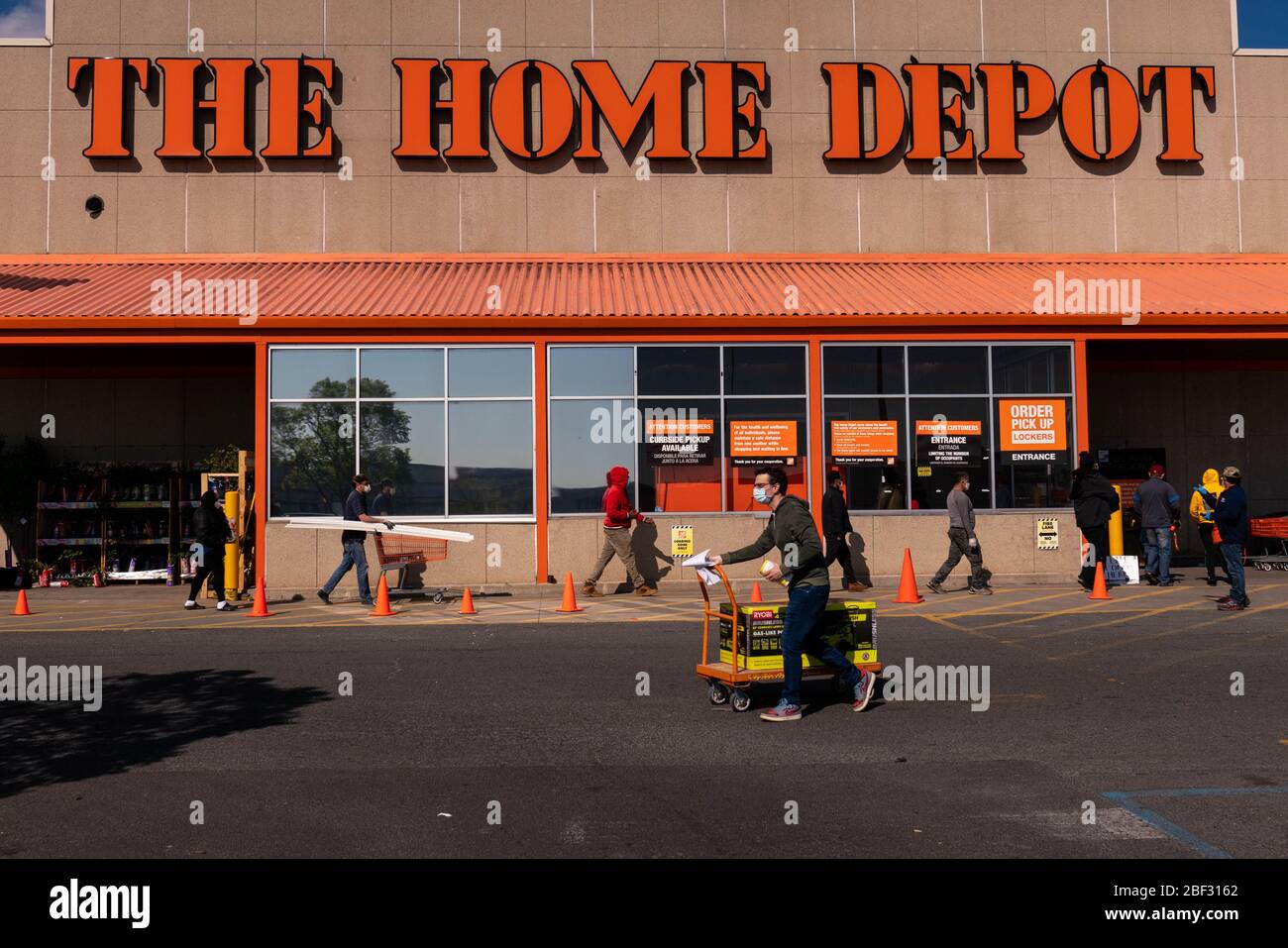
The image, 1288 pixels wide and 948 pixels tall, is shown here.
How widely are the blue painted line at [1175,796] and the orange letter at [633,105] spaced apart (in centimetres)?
1929

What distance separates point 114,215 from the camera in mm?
23266

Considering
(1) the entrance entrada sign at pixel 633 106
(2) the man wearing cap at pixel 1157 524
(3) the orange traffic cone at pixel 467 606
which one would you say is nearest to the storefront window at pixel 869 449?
(2) the man wearing cap at pixel 1157 524

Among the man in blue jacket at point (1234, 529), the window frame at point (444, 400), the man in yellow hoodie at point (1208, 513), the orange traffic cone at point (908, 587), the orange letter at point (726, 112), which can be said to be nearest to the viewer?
the man in blue jacket at point (1234, 529)

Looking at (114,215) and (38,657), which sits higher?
(114,215)

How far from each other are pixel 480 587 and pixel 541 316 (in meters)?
4.63

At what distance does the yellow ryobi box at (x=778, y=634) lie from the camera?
352 inches

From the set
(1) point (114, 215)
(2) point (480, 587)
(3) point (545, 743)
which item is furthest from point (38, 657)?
(1) point (114, 215)

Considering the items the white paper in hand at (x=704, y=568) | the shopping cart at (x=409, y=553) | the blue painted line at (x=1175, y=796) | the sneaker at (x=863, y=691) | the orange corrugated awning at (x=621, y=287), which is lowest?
the blue painted line at (x=1175, y=796)

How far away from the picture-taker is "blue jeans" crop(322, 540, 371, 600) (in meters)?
16.9

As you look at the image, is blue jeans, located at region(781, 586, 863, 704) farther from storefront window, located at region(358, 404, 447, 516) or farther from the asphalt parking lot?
storefront window, located at region(358, 404, 447, 516)

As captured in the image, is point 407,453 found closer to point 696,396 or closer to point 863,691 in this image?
point 696,396

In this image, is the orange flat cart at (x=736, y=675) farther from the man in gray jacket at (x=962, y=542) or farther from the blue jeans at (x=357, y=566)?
the blue jeans at (x=357, y=566)

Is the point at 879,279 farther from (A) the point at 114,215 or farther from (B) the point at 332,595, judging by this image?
(A) the point at 114,215

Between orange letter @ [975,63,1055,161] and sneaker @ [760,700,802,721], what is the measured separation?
18.7m
